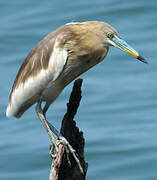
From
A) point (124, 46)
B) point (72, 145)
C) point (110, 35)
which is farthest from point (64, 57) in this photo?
point (72, 145)

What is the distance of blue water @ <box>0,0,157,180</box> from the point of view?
13961 millimetres

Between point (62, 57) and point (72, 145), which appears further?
point (62, 57)

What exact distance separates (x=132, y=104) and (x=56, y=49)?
5830mm

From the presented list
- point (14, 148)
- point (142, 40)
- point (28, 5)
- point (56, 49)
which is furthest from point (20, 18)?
point (56, 49)

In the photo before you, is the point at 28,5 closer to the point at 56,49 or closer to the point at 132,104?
the point at 132,104

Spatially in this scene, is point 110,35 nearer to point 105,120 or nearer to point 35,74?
point 35,74

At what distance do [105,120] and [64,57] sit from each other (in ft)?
17.8

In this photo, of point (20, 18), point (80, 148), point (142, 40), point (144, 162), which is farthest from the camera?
point (20, 18)

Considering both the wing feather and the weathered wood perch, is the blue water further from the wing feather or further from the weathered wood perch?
the weathered wood perch

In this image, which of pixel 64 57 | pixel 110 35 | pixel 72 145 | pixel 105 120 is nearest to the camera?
pixel 72 145

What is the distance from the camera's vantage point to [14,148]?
14391 mm

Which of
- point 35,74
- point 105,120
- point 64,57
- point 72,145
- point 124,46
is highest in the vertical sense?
point 105,120

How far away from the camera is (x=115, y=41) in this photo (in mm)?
8891

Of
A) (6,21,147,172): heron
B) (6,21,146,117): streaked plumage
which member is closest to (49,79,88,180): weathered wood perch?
(6,21,147,172): heron
